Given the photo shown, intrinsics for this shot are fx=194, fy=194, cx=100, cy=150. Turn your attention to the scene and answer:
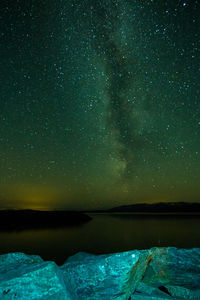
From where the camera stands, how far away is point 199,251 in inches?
244

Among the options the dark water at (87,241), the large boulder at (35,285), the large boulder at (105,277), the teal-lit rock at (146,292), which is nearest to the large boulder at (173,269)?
the teal-lit rock at (146,292)

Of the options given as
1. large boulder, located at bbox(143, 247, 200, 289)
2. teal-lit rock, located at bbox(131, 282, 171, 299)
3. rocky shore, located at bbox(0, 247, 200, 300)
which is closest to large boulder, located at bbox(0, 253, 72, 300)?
rocky shore, located at bbox(0, 247, 200, 300)

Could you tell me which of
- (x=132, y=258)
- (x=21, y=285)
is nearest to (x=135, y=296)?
(x=132, y=258)

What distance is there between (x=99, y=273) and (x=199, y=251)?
390 cm

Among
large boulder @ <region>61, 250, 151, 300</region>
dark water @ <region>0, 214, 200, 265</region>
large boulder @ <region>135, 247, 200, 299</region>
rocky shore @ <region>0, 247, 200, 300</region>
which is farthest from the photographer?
dark water @ <region>0, 214, 200, 265</region>

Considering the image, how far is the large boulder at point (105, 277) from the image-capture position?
3898 mm

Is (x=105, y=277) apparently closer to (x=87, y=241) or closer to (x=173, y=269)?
(x=173, y=269)

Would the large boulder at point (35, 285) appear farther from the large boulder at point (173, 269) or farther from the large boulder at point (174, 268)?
the large boulder at point (174, 268)

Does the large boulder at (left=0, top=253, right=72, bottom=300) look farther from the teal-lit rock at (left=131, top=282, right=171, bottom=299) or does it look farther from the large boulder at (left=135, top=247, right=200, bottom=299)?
the large boulder at (left=135, top=247, right=200, bottom=299)

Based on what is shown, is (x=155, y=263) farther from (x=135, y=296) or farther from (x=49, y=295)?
(x=49, y=295)

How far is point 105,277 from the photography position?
13.2ft

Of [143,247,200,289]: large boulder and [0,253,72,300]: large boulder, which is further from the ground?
[0,253,72,300]: large boulder

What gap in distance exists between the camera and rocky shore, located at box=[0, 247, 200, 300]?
3.07m

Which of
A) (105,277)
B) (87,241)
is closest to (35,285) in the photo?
(105,277)
